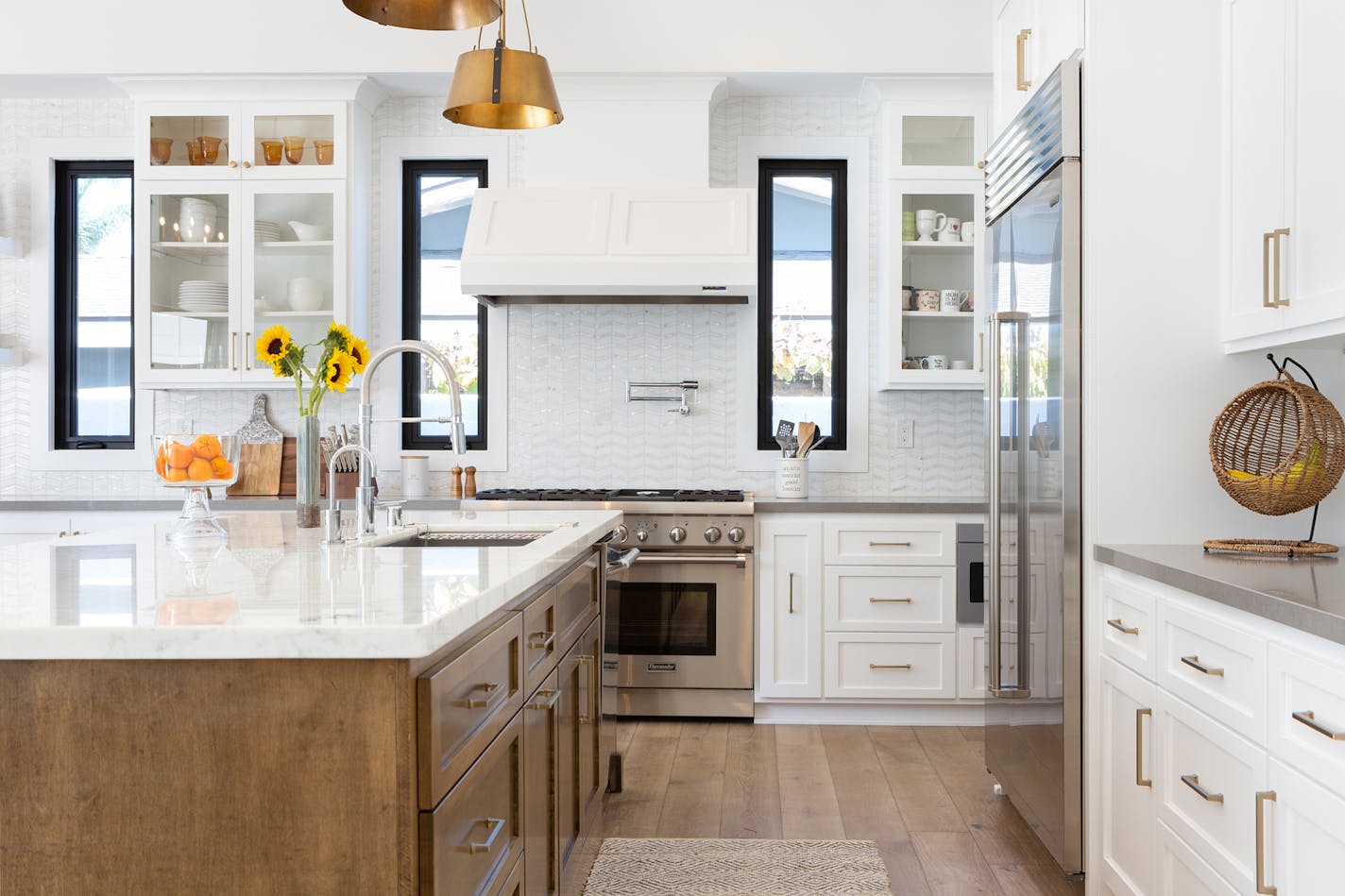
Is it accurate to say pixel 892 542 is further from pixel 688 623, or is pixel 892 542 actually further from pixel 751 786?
pixel 751 786

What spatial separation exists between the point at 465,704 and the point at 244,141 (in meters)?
3.53

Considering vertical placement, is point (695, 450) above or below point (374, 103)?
below

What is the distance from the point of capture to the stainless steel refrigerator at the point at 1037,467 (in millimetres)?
2506

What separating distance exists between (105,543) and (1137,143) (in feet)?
7.83

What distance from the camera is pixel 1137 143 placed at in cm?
245

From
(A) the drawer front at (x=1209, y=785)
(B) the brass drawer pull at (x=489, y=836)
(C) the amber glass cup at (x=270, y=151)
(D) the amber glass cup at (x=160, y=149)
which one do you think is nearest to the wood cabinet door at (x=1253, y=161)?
(A) the drawer front at (x=1209, y=785)

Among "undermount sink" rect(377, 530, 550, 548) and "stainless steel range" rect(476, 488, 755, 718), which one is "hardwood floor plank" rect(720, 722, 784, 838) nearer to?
"stainless steel range" rect(476, 488, 755, 718)

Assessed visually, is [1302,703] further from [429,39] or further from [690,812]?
[429,39]

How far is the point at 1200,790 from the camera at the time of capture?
1.90 metres

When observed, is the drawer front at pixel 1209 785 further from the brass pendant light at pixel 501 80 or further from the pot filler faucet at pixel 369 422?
the brass pendant light at pixel 501 80

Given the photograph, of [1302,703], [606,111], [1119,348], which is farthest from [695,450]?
[1302,703]

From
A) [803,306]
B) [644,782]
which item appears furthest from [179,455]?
[803,306]

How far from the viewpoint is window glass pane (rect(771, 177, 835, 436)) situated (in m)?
4.57

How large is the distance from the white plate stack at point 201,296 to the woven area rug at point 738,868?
273 centimetres
